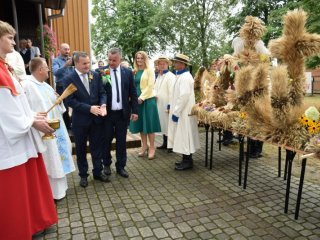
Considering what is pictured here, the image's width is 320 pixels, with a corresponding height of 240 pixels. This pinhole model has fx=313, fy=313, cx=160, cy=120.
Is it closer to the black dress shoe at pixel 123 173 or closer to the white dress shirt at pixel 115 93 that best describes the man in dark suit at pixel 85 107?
the white dress shirt at pixel 115 93

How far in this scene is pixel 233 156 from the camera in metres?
6.30

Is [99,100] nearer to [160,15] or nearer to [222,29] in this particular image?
[222,29]

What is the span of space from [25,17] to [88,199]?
752 centimetres

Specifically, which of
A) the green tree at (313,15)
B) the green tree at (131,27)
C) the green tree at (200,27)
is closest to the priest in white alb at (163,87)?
the green tree at (313,15)

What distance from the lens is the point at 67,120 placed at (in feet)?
23.9

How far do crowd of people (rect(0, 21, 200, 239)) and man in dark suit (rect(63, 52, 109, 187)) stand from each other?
0.01m

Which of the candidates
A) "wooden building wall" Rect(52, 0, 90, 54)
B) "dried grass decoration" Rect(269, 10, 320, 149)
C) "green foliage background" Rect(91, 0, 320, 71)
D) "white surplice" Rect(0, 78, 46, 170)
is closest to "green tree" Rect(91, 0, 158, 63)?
"green foliage background" Rect(91, 0, 320, 71)

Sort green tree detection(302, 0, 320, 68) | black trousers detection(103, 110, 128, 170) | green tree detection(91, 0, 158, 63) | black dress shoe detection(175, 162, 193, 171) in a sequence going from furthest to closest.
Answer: green tree detection(91, 0, 158, 63), green tree detection(302, 0, 320, 68), black dress shoe detection(175, 162, 193, 171), black trousers detection(103, 110, 128, 170)

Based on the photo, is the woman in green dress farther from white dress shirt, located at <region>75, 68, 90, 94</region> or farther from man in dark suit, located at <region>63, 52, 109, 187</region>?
white dress shirt, located at <region>75, 68, 90, 94</region>

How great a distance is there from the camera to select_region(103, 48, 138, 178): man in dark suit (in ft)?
15.7

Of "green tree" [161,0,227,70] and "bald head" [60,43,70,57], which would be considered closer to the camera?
"bald head" [60,43,70,57]

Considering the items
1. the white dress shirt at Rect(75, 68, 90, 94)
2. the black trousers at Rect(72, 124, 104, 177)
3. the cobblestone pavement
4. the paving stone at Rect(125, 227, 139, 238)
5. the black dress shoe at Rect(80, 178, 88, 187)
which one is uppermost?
the white dress shirt at Rect(75, 68, 90, 94)

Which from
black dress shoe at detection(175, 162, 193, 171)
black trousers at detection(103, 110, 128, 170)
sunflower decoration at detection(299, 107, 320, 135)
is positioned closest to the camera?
sunflower decoration at detection(299, 107, 320, 135)

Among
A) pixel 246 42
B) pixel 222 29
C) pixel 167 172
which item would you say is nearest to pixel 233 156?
pixel 167 172
